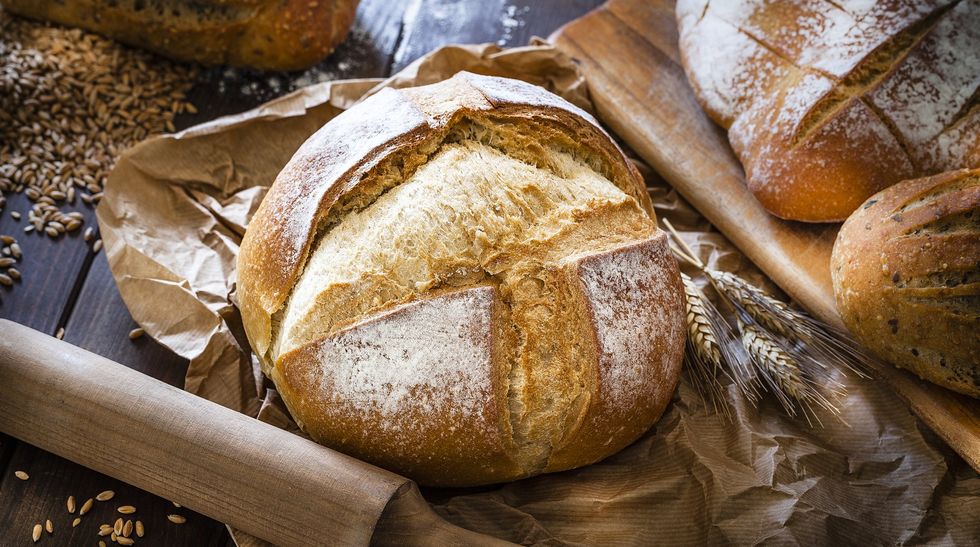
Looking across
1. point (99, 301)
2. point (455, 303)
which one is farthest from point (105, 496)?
point (455, 303)

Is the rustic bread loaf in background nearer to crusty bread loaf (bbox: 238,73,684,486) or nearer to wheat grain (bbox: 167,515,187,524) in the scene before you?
crusty bread loaf (bbox: 238,73,684,486)

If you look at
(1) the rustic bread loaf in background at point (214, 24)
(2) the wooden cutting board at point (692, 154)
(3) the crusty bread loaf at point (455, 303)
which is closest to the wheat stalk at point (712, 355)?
→ (3) the crusty bread loaf at point (455, 303)

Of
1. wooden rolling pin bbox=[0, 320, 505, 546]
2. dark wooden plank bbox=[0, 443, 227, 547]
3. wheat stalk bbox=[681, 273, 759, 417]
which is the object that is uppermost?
wheat stalk bbox=[681, 273, 759, 417]

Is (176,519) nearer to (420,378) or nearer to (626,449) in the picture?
(420,378)

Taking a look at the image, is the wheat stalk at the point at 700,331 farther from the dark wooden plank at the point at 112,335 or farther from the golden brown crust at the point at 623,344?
the dark wooden plank at the point at 112,335

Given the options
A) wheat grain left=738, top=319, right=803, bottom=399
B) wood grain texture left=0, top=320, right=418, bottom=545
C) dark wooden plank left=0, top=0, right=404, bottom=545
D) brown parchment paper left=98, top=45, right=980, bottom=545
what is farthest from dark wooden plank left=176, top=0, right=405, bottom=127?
wheat grain left=738, top=319, right=803, bottom=399

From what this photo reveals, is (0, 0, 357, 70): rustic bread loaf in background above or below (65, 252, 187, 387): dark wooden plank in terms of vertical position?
above
